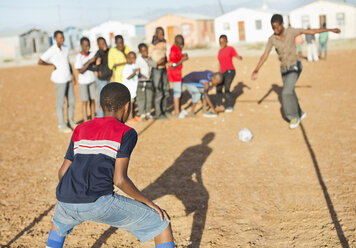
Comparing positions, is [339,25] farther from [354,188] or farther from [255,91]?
[354,188]

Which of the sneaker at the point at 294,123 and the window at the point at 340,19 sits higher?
the window at the point at 340,19

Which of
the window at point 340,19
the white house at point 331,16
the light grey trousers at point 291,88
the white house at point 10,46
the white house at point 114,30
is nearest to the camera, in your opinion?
the light grey trousers at point 291,88

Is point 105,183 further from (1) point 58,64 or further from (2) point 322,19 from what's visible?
(2) point 322,19

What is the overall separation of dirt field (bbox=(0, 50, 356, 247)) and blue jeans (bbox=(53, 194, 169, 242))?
4.00 feet

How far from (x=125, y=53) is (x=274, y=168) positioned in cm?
454

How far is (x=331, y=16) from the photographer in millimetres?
38906

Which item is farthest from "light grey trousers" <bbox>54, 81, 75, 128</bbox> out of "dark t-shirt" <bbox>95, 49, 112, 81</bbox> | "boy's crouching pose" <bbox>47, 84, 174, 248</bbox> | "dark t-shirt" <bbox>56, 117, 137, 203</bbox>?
"dark t-shirt" <bbox>56, 117, 137, 203</bbox>

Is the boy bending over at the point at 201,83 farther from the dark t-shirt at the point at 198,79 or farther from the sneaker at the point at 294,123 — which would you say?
the sneaker at the point at 294,123

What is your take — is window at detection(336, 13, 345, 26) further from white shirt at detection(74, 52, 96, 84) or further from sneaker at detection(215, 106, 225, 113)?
white shirt at detection(74, 52, 96, 84)

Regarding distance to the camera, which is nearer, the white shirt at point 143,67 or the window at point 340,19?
the white shirt at point 143,67

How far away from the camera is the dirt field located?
13.0 feet

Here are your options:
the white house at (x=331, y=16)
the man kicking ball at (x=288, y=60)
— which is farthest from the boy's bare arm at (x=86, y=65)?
the white house at (x=331, y=16)

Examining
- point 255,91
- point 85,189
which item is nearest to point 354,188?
point 85,189

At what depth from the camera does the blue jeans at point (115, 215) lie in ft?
8.29
